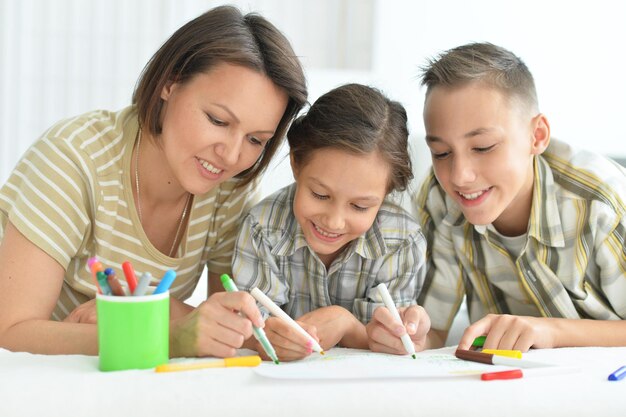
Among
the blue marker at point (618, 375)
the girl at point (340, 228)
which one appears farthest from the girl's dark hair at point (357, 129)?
the blue marker at point (618, 375)

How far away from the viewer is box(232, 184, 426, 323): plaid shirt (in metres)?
1.48

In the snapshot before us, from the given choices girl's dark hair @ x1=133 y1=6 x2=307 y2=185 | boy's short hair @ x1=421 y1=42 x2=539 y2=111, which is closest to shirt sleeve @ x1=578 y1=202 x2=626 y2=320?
boy's short hair @ x1=421 y1=42 x2=539 y2=111

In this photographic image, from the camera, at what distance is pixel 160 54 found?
145cm

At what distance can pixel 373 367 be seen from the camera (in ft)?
3.51

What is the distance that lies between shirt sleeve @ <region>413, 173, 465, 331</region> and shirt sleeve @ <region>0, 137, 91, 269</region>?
2.24ft

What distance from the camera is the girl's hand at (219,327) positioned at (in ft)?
3.62

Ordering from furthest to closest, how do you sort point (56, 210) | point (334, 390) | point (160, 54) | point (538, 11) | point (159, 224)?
1. point (538, 11)
2. point (159, 224)
3. point (160, 54)
4. point (56, 210)
5. point (334, 390)

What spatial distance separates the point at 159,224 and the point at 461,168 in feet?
1.94

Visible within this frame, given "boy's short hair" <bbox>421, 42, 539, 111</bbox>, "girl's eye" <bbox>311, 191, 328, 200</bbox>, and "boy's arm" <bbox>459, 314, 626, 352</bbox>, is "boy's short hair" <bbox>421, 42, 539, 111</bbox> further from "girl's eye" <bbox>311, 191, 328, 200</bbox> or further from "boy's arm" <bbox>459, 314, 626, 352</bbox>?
"boy's arm" <bbox>459, 314, 626, 352</bbox>

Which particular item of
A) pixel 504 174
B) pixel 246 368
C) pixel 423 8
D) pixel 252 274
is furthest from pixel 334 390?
pixel 423 8

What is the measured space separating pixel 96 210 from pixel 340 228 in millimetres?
435

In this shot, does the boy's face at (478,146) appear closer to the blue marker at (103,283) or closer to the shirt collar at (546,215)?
the shirt collar at (546,215)

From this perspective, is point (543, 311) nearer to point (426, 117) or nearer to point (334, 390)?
point (426, 117)

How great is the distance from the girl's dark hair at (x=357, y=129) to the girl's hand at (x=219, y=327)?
0.42 m
